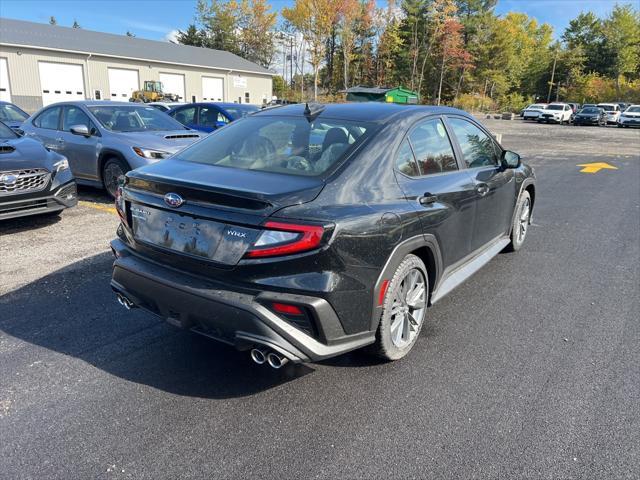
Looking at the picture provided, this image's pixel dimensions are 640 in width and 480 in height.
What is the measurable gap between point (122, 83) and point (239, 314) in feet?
127

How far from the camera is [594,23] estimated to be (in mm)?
65250

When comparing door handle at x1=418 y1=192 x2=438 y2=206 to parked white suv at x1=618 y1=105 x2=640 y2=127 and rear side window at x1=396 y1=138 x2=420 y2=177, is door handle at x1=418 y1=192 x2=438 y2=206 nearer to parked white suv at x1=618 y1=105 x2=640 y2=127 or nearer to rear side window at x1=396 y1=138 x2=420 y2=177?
rear side window at x1=396 y1=138 x2=420 y2=177

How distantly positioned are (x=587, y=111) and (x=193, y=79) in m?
31.5

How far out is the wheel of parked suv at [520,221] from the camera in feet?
17.7

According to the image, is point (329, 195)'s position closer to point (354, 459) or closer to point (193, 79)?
point (354, 459)

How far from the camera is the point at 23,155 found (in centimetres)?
605

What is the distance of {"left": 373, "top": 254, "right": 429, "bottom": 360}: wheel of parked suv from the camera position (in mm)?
2998

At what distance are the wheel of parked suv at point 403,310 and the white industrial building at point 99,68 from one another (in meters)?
34.9

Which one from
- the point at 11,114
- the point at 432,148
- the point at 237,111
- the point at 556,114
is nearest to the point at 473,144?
the point at 432,148

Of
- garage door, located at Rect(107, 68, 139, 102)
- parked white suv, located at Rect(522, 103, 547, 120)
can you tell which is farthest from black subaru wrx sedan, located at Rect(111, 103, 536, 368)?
parked white suv, located at Rect(522, 103, 547, 120)

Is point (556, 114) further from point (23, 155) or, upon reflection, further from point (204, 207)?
point (204, 207)

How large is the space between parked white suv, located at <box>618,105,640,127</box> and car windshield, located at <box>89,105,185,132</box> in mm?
39478

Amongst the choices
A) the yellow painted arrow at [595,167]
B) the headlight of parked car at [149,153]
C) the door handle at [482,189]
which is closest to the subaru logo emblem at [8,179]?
the headlight of parked car at [149,153]

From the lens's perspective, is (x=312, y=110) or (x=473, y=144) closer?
(x=312, y=110)
